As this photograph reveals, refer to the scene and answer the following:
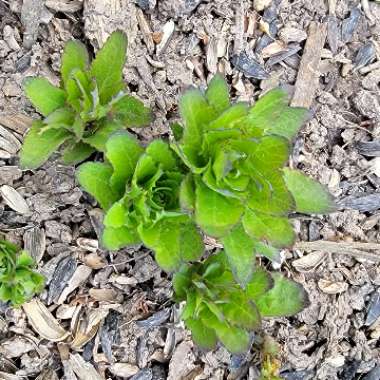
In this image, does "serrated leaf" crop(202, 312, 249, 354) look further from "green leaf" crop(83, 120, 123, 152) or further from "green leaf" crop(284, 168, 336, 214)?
"green leaf" crop(83, 120, 123, 152)

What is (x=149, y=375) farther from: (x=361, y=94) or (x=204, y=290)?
(x=361, y=94)

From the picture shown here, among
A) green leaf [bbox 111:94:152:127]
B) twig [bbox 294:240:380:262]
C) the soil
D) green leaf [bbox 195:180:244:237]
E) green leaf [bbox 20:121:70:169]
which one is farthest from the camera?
twig [bbox 294:240:380:262]

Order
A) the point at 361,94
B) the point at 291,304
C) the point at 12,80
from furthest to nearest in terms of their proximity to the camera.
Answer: the point at 361,94, the point at 12,80, the point at 291,304

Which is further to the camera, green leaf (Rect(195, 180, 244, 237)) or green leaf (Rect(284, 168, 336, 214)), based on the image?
green leaf (Rect(284, 168, 336, 214))

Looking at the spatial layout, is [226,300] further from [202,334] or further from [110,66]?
[110,66]

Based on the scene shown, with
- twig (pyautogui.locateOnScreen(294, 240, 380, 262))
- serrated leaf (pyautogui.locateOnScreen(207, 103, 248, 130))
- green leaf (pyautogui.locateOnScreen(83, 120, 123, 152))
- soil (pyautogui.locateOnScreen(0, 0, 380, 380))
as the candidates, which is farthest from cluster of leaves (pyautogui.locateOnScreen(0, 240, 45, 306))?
twig (pyautogui.locateOnScreen(294, 240, 380, 262))

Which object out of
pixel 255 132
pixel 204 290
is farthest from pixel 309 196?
pixel 204 290

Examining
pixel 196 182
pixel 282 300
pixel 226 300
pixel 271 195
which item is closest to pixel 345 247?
pixel 282 300
